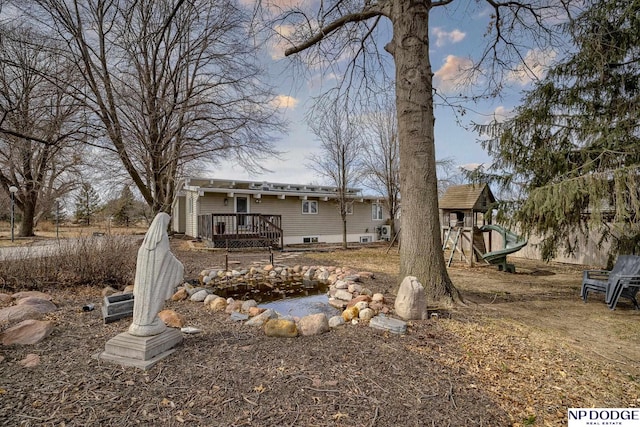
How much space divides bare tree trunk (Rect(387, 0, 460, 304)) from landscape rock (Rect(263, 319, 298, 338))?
2.04 metres

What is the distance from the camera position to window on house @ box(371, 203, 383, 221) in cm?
1973

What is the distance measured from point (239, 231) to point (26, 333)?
404 inches

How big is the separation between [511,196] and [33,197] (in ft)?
68.1

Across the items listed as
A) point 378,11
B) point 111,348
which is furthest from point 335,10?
point 111,348

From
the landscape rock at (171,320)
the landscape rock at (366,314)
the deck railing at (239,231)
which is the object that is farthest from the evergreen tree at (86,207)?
the landscape rock at (366,314)

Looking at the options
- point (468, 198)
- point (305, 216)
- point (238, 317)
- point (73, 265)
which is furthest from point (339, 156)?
point (238, 317)

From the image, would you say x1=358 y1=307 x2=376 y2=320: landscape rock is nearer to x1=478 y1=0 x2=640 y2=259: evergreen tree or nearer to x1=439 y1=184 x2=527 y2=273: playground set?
x1=478 y1=0 x2=640 y2=259: evergreen tree

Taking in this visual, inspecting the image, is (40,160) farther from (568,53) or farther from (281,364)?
(568,53)

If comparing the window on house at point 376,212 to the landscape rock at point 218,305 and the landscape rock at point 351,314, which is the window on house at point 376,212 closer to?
the landscape rock at point 218,305

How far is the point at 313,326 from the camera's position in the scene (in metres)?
3.30

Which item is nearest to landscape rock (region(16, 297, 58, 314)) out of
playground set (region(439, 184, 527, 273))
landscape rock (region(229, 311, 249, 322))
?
landscape rock (region(229, 311, 249, 322))

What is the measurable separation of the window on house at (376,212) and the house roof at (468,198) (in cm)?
890

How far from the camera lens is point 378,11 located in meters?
5.25

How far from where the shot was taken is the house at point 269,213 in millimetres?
13056
